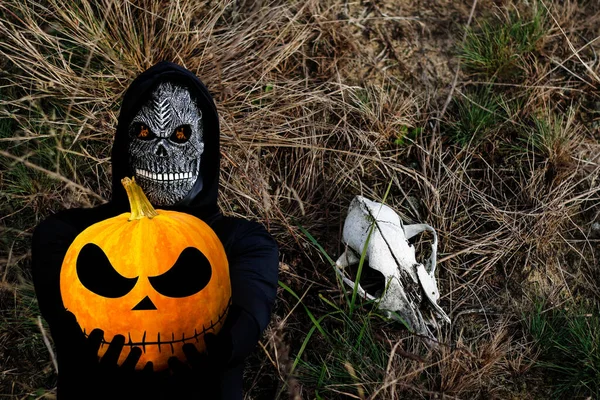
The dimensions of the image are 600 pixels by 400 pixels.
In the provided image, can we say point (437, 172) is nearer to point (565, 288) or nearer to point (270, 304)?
point (565, 288)

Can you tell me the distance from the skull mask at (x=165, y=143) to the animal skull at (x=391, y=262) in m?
1.10

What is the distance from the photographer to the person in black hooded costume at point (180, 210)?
2.47 m

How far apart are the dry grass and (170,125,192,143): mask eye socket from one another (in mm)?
804

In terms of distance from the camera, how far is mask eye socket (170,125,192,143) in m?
2.82

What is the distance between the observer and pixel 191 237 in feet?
8.10

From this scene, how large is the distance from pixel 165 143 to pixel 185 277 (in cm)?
70

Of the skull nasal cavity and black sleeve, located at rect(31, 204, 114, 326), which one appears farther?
the skull nasal cavity

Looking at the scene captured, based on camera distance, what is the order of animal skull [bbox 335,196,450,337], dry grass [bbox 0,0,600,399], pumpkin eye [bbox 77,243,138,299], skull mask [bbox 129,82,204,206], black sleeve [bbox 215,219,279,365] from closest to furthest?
pumpkin eye [bbox 77,243,138,299], black sleeve [bbox 215,219,279,365], skull mask [bbox 129,82,204,206], animal skull [bbox 335,196,450,337], dry grass [bbox 0,0,600,399]

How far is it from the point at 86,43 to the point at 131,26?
11.2 inches

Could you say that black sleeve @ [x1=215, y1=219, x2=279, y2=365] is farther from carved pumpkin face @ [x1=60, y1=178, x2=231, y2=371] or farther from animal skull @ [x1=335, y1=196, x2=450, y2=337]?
animal skull @ [x1=335, y1=196, x2=450, y2=337]

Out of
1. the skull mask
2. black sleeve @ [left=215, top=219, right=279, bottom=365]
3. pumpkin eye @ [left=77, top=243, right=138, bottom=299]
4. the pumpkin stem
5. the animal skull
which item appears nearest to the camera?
pumpkin eye @ [left=77, top=243, right=138, bottom=299]

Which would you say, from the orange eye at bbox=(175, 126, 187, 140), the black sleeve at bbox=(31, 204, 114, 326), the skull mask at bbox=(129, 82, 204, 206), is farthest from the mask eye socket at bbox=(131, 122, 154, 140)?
the black sleeve at bbox=(31, 204, 114, 326)

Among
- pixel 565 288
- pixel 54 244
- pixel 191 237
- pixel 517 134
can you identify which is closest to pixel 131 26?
pixel 54 244

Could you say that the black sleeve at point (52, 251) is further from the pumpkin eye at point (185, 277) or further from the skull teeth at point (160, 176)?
the pumpkin eye at point (185, 277)
